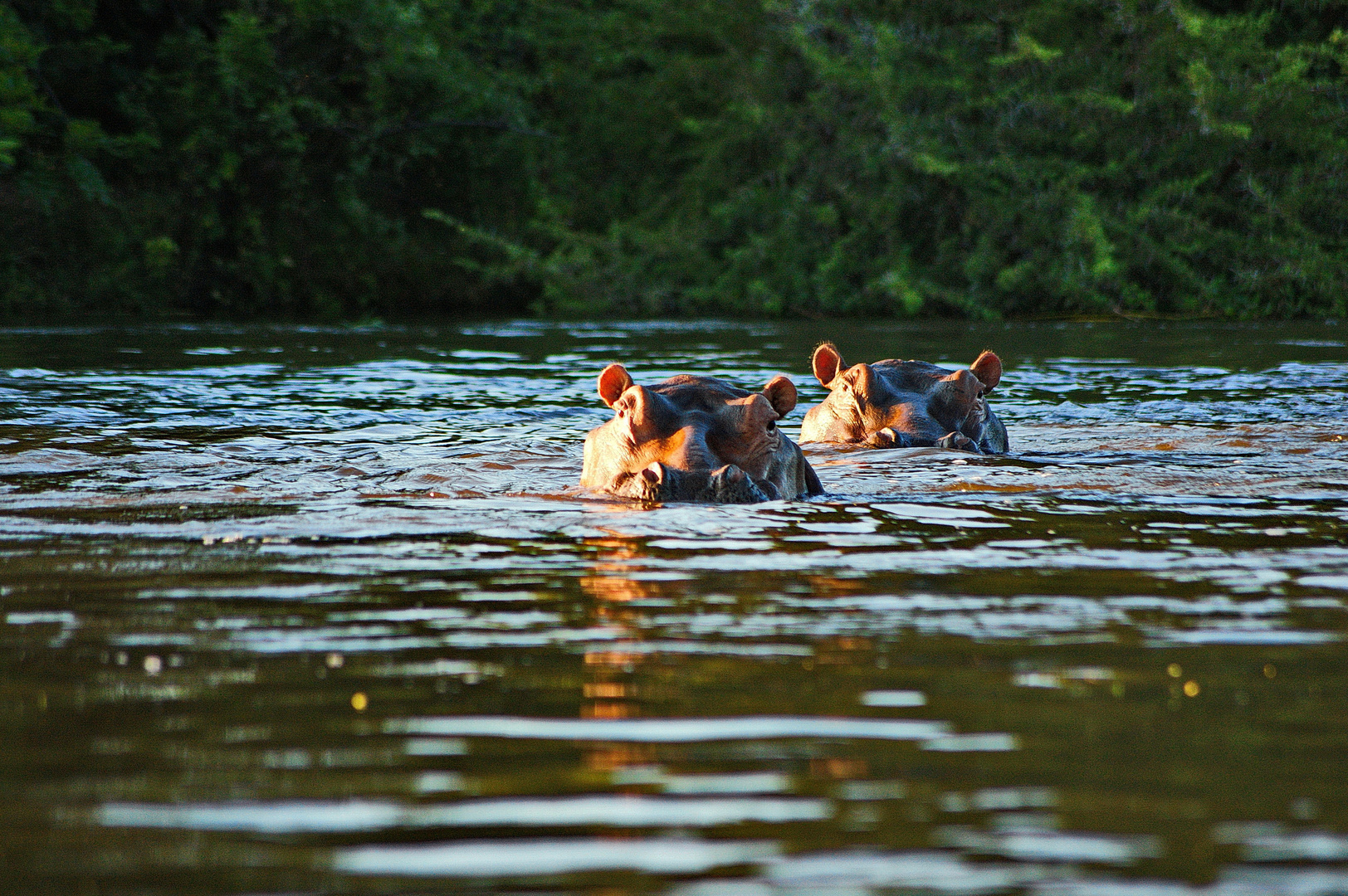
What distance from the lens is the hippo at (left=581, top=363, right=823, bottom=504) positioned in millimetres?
6863

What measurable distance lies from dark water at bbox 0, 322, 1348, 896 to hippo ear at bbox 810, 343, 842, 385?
4.64 feet

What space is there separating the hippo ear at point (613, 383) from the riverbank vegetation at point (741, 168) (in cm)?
1544

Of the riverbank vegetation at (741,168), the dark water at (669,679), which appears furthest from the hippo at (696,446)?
the riverbank vegetation at (741,168)

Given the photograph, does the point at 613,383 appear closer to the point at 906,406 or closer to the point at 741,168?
the point at 906,406

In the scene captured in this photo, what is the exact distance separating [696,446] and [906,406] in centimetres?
301

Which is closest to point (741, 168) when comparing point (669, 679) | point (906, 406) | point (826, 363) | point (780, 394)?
point (826, 363)

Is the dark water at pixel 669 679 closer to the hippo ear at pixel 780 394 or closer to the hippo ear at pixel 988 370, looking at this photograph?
the hippo ear at pixel 780 394

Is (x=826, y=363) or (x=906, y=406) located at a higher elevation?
(x=826, y=363)

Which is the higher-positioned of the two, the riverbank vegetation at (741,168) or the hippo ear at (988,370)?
the riverbank vegetation at (741,168)

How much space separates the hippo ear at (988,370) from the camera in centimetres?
1007

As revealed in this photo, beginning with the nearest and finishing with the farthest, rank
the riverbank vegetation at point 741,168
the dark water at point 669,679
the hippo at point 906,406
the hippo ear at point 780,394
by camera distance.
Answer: the dark water at point 669,679
the hippo ear at point 780,394
the hippo at point 906,406
the riverbank vegetation at point 741,168

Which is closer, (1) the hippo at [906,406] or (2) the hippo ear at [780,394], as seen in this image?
(2) the hippo ear at [780,394]

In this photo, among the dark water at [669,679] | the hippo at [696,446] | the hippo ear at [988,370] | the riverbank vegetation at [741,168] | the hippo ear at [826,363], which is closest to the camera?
the dark water at [669,679]

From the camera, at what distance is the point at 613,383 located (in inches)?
298
